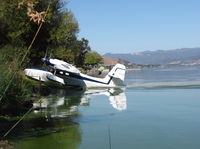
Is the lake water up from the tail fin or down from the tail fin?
down

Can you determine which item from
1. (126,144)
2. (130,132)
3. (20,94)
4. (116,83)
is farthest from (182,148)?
(116,83)

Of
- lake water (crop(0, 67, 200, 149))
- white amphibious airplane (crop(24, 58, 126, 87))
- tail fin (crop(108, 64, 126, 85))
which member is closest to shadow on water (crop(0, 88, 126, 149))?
lake water (crop(0, 67, 200, 149))

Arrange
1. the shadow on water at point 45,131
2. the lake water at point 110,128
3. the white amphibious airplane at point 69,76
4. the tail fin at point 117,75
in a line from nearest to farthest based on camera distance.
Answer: the shadow on water at point 45,131, the lake water at point 110,128, the white amphibious airplane at point 69,76, the tail fin at point 117,75

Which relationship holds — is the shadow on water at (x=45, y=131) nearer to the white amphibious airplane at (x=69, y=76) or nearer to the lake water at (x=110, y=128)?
the lake water at (x=110, y=128)

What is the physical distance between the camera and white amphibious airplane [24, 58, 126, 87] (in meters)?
28.4

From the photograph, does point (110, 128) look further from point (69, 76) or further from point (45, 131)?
point (69, 76)

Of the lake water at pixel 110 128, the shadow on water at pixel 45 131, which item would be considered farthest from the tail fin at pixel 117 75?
the shadow on water at pixel 45 131

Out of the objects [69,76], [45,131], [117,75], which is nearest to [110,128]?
[45,131]

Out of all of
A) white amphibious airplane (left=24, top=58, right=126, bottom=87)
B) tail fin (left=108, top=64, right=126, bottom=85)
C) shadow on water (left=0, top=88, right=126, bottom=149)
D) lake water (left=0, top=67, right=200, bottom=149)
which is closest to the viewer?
shadow on water (left=0, top=88, right=126, bottom=149)

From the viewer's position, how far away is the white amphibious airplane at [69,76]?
2841 centimetres

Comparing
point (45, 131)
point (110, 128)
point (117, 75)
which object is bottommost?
point (110, 128)

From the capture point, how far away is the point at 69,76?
104 feet

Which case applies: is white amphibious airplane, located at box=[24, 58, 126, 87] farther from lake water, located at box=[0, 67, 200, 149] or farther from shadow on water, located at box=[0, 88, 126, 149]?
shadow on water, located at box=[0, 88, 126, 149]

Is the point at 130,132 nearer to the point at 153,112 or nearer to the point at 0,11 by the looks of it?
the point at 153,112
